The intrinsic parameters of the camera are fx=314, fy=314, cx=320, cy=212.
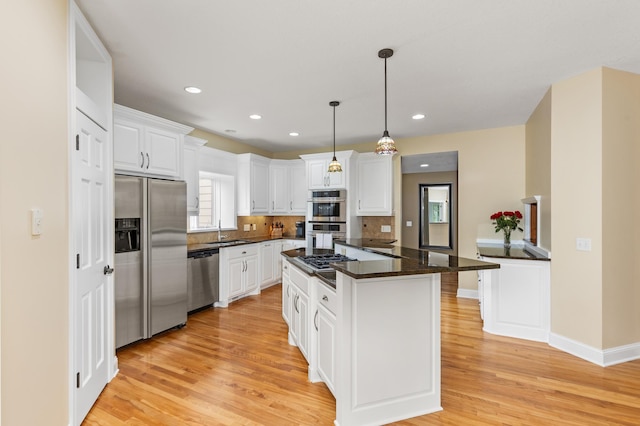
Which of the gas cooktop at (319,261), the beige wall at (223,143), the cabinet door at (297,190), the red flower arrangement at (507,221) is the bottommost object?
the gas cooktop at (319,261)

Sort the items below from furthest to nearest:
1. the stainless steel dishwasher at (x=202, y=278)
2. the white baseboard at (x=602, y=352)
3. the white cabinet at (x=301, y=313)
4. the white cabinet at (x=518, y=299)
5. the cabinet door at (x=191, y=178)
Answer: the cabinet door at (x=191, y=178) → the stainless steel dishwasher at (x=202, y=278) → the white cabinet at (x=518, y=299) → the white baseboard at (x=602, y=352) → the white cabinet at (x=301, y=313)

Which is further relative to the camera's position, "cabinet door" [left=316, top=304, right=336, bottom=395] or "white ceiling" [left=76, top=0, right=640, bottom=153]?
"cabinet door" [left=316, top=304, right=336, bottom=395]

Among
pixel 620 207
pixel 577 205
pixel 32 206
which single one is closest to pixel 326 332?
pixel 32 206

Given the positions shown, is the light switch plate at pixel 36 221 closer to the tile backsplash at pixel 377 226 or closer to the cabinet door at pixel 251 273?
the cabinet door at pixel 251 273

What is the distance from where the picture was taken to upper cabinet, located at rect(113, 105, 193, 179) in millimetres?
3182

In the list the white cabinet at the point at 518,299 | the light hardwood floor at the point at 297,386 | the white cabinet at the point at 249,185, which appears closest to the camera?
the light hardwood floor at the point at 297,386

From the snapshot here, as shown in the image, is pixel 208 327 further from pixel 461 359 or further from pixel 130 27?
pixel 130 27

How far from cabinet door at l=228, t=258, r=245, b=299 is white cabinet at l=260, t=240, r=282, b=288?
0.55 metres

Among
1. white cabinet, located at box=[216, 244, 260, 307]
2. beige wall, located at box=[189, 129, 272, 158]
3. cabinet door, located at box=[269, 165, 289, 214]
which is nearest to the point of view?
white cabinet, located at box=[216, 244, 260, 307]

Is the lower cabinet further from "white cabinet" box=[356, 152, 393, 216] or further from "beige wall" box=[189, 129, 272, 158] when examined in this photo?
"beige wall" box=[189, 129, 272, 158]

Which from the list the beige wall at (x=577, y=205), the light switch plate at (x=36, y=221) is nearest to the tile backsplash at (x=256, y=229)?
the light switch plate at (x=36, y=221)

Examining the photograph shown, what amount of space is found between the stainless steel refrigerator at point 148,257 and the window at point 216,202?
1.42 meters

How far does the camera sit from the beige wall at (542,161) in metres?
3.29

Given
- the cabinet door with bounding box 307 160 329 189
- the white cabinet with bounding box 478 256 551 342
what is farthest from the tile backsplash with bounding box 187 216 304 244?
the white cabinet with bounding box 478 256 551 342
